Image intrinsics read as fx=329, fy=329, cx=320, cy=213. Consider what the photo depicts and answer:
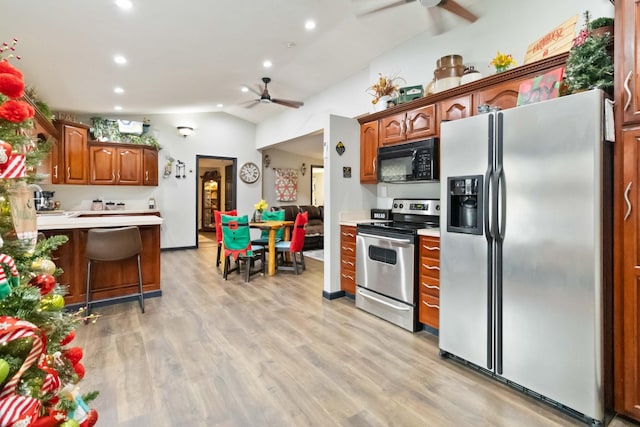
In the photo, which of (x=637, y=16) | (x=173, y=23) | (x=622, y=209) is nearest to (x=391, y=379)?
(x=622, y=209)

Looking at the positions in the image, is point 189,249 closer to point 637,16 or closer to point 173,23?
point 173,23

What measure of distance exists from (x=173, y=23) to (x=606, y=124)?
3567 millimetres

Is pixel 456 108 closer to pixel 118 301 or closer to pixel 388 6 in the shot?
pixel 388 6

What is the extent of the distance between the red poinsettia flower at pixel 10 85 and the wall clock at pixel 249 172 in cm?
720

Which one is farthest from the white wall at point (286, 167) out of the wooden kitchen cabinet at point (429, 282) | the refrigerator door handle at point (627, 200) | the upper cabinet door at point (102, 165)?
the refrigerator door handle at point (627, 200)

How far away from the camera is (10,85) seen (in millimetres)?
995

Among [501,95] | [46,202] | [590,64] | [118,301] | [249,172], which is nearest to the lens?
[590,64]

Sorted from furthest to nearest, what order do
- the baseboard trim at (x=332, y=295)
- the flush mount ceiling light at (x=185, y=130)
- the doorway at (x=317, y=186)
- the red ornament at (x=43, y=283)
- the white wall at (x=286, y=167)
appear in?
the doorway at (x=317, y=186), the white wall at (x=286, y=167), the flush mount ceiling light at (x=185, y=130), the baseboard trim at (x=332, y=295), the red ornament at (x=43, y=283)

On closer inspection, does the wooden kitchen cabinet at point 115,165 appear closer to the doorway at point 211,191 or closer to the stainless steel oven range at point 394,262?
the doorway at point 211,191

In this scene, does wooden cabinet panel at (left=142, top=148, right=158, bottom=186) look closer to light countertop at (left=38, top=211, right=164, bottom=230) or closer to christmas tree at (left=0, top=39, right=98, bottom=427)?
light countertop at (left=38, top=211, right=164, bottom=230)

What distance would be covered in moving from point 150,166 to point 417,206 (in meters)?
5.81

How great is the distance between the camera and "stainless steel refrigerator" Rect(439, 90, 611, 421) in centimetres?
171

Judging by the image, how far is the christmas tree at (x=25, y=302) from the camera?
903 millimetres

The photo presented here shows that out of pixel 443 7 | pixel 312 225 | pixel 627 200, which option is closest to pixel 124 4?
pixel 443 7
